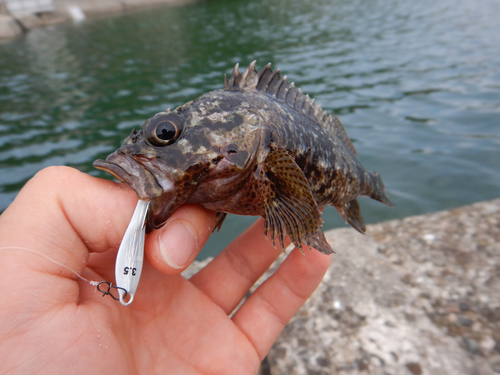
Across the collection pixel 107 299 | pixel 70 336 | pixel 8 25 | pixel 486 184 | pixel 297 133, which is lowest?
pixel 486 184

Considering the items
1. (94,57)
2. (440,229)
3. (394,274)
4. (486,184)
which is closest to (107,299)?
(394,274)

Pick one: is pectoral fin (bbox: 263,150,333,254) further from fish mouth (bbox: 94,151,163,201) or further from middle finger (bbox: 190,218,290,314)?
middle finger (bbox: 190,218,290,314)

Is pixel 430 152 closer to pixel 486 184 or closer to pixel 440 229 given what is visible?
pixel 486 184

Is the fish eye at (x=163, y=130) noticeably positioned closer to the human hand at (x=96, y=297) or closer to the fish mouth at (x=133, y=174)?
the fish mouth at (x=133, y=174)

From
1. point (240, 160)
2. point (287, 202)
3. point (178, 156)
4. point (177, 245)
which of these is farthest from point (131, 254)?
point (287, 202)

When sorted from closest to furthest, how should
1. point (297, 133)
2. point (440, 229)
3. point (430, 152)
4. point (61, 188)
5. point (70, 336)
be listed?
point (70, 336)
point (61, 188)
point (297, 133)
point (440, 229)
point (430, 152)

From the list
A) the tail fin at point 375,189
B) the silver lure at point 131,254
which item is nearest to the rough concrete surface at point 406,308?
the tail fin at point 375,189
